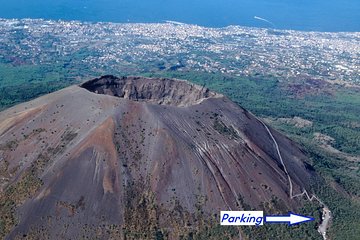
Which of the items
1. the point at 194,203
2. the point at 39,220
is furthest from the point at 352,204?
the point at 39,220

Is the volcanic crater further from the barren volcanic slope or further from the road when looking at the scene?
the road

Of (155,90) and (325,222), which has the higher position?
(155,90)

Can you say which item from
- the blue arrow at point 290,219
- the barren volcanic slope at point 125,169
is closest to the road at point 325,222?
the blue arrow at point 290,219

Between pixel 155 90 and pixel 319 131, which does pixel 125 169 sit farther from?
pixel 319 131

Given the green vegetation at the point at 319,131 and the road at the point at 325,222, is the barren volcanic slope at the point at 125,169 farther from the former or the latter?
the road at the point at 325,222

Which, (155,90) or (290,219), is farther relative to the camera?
(155,90)

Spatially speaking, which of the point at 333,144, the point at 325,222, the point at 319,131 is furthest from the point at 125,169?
the point at 319,131
